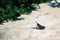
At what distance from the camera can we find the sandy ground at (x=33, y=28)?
548cm

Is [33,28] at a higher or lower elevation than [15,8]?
lower

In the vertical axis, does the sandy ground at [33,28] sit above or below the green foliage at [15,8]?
below

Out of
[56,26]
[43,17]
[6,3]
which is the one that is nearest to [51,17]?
[43,17]

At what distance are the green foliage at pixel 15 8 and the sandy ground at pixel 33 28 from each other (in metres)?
0.27

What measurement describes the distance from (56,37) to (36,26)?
1.03 metres

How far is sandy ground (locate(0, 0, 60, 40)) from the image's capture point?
5.48 meters

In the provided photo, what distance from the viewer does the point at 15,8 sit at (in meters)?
7.35

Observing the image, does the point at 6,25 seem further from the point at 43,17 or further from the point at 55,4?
the point at 55,4

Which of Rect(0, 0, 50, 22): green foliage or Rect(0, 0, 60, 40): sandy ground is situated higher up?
Rect(0, 0, 50, 22): green foliage

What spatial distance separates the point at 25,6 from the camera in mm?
8438

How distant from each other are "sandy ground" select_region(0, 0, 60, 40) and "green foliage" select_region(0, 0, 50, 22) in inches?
10.8

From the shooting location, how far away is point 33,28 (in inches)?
241

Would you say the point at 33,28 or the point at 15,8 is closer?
the point at 33,28

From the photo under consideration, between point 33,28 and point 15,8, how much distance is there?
4.88 ft
